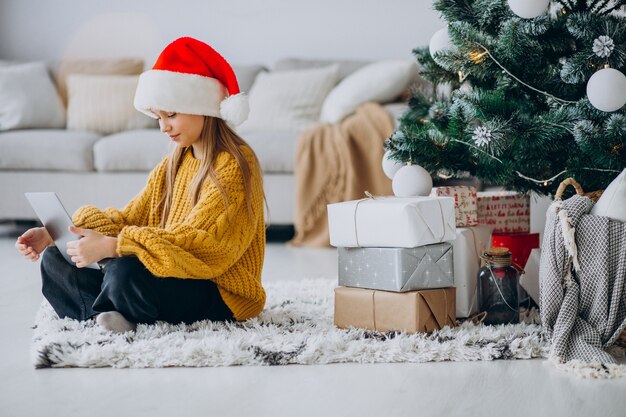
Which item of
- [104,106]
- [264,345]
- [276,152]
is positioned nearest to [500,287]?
[264,345]

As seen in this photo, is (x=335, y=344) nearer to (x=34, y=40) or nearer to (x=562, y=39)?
(x=562, y=39)

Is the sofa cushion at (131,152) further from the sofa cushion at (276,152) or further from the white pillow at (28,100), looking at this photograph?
the white pillow at (28,100)

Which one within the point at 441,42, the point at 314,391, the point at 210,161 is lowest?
the point at 314,391

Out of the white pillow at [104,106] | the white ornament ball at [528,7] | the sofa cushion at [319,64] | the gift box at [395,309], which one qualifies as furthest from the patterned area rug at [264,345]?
the sofa cushion at [319,64]

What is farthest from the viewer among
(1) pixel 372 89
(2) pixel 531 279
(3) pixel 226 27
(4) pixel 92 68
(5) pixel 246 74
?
(3) pixel 226 27

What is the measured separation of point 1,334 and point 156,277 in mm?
430

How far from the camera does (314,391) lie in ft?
4.82

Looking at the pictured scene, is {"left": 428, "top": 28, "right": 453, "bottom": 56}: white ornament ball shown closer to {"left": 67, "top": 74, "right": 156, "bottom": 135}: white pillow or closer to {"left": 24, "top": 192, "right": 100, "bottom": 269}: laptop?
{"left": 24, "top": 192, "right": 100, "bottom": 269}: laptop

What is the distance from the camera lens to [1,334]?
1946mm

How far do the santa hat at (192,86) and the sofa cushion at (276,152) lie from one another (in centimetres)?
143

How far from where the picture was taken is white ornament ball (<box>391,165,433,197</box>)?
6.52 feet

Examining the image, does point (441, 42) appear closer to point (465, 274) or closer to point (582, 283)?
point (465, 274)

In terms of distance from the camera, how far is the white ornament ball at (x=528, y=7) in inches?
71.5

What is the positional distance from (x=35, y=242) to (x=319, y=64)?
2286 millimetres
